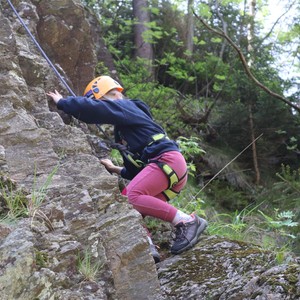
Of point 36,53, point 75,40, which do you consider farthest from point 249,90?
point 36,53

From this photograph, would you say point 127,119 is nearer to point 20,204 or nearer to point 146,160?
point 146,160

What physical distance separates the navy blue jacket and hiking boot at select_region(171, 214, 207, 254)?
2.29 feet

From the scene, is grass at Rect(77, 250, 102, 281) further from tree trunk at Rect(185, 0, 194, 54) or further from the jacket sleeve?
tree trunk at Rect(185, 0, 194, 54)

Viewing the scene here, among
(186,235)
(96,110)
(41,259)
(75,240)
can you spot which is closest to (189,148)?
(96,110)

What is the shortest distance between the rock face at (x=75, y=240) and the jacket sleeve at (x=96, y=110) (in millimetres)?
266

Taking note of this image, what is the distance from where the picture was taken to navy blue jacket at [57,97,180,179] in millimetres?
4441

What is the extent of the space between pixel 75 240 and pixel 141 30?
35.0 ft

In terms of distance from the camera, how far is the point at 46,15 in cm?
671

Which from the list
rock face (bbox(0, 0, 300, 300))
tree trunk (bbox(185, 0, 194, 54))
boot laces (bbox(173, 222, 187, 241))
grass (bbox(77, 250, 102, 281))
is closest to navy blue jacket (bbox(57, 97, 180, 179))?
rock face (bbox(0, 0, 300, 300))

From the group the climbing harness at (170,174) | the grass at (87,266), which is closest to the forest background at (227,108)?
the climbing harness at (170,174)

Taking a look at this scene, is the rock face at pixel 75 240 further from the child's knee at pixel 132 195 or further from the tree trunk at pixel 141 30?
the tree trunk at pixel 141 30

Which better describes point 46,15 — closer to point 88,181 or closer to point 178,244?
point 88,181

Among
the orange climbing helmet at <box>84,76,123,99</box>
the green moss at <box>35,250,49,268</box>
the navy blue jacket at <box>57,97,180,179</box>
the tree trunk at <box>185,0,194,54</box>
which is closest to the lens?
the green moss at <box>35,250,49,268</box>

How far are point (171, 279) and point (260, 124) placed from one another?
679 centimetres
